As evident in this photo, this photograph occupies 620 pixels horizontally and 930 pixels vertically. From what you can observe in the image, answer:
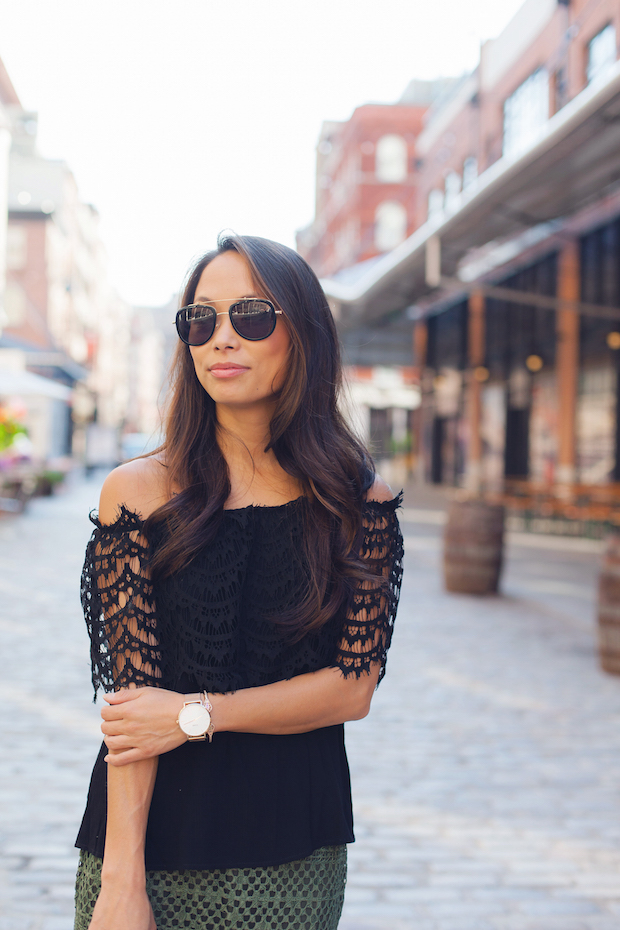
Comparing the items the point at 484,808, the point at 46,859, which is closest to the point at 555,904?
the point at 484,808

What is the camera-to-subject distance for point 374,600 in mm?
1756

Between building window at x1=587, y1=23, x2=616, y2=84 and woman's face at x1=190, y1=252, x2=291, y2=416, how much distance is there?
1618 centimetres

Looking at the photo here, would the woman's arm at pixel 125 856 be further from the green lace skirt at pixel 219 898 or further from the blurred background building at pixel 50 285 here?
the blurred background building at pixel 50 285

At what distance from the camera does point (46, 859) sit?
3.68m

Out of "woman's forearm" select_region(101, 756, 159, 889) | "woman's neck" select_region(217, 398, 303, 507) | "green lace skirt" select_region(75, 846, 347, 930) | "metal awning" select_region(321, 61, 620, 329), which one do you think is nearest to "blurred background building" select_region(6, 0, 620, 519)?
"metal awning" select_region(321, 61, 620, 329)

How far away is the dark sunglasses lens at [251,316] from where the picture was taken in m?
1.74

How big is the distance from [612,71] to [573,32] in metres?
8.85

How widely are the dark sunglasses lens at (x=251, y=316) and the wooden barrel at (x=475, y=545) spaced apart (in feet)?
29.4

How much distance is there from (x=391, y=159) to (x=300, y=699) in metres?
51.0

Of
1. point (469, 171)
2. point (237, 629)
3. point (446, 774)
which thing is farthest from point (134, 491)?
point (469, 171)

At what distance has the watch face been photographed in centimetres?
158

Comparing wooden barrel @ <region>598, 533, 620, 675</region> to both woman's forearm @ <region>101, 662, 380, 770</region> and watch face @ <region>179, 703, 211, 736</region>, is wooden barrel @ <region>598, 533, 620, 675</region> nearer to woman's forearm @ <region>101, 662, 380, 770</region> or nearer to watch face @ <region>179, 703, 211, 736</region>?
woman's forearm @ <region>101, 662, 380, 770</region>

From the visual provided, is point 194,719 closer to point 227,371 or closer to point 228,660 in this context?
point 228,660

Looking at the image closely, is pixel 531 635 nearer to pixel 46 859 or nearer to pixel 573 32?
pixel 46 859
